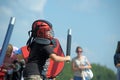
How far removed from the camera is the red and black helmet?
4906 millimetres

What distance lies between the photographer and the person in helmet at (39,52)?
473cm

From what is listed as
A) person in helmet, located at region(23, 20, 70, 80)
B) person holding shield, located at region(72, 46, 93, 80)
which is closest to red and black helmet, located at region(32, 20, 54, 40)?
person in helmet, located at region(23, 20, 70, 80)

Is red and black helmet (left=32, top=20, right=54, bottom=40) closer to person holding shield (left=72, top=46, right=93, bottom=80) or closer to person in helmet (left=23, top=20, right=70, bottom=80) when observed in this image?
person in helmet (left=23, top=20, right=70, bottom=80)

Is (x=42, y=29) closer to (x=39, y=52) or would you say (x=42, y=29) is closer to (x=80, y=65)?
(x=39, y=52)

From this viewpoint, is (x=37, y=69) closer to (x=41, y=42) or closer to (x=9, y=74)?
(x=41, y=42)

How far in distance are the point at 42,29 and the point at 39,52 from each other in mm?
333

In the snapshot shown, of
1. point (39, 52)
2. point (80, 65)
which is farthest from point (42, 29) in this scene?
point (80, 65)

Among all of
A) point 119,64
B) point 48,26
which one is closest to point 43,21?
point 48,26

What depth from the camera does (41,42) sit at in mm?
4785

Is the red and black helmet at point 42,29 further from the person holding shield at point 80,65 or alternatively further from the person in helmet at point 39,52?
the person holding shield at point 80,65

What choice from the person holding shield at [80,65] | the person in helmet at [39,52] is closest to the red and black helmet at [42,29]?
the person in helmet at [39,52]

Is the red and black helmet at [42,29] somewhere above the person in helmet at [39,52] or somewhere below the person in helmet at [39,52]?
above

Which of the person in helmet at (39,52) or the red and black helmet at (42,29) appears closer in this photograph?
the person in helmet at (39,52)

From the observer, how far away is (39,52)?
15.7ft
